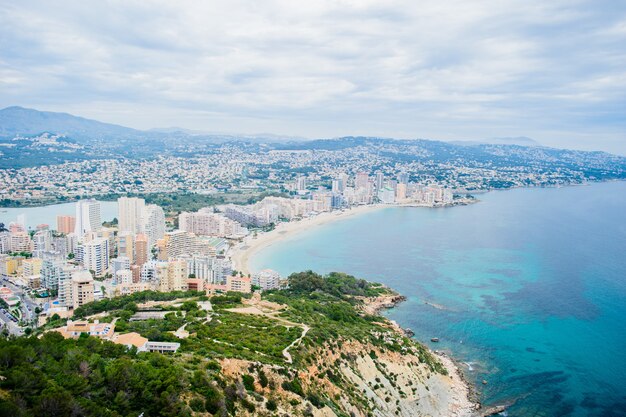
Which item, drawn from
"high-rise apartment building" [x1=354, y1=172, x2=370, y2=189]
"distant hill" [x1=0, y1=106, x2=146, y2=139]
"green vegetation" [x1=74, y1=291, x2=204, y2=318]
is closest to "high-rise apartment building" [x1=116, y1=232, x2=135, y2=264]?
"green vegetation" [x1=74, y1=291, x2=204, y2=318]

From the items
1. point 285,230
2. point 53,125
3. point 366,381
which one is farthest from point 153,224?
point 53,125

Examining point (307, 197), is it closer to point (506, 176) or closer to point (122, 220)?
point (122, 220)

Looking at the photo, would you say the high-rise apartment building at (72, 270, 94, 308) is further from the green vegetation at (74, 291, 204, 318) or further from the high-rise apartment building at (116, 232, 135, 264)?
the high-rise apartment building at (116, 232, 135, 264)

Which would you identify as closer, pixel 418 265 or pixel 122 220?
pixel 418 265

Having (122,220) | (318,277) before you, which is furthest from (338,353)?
(122,220)

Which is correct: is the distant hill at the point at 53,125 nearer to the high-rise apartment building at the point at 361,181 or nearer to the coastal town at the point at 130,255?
the high-rise apartment building at the point at 361,181

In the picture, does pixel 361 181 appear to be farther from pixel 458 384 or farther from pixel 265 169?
pixel 458 384
